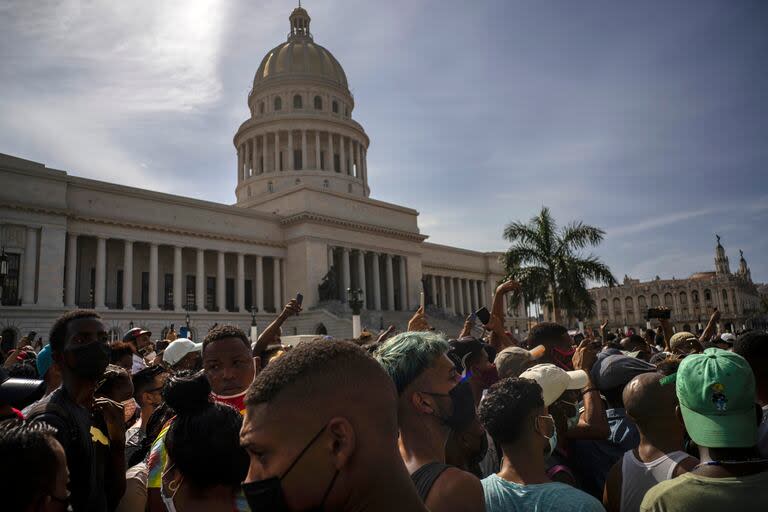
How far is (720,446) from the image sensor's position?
8.19 ft

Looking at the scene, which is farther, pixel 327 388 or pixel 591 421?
pixel 591 421

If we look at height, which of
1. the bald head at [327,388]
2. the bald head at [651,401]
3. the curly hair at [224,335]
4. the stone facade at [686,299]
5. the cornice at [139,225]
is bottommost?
the bald head at [651,401]

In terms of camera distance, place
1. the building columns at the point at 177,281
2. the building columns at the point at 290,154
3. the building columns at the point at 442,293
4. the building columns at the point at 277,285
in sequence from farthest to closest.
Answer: the building columns at the point at 442,293 → the building columns at the point at 290,154 → the building columns at the point at 277,285 → the building columns at the point at 177,281

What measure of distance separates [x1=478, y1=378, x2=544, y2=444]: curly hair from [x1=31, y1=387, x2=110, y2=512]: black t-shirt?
7.55 ft

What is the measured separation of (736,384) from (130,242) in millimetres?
41047

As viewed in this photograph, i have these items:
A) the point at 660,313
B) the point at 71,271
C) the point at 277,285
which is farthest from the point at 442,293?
the point at 660,313

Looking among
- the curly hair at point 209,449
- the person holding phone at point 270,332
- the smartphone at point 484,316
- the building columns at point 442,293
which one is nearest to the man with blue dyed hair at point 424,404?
the curly hair at point 209,449

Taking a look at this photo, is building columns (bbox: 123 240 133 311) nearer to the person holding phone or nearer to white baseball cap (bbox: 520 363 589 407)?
the person holding phone

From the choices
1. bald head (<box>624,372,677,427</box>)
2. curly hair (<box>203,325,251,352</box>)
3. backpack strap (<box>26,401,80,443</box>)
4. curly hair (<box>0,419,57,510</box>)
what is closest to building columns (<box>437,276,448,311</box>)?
curly hair (<box>203,325,251,352</box>)

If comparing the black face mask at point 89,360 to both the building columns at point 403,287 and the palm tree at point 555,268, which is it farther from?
the building columns at point 403,287

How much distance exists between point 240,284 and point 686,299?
77002 mm

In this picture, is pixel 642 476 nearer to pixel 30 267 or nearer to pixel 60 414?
pixel 60 414

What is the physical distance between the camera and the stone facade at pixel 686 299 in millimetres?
85688

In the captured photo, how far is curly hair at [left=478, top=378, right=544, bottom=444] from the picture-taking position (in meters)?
2.86
